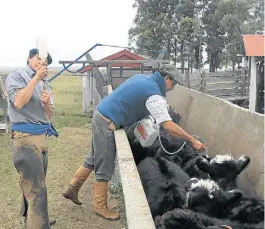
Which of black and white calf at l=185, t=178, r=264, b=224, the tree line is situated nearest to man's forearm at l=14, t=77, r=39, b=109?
black and white calf at l=185, t=178, r=264, b=224

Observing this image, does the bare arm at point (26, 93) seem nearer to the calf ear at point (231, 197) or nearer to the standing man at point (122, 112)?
the standing man at point (122, 112)

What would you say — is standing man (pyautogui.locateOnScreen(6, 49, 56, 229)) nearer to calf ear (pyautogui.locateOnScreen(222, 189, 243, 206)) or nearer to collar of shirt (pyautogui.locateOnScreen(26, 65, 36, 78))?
A: collar of shirt (pyautogui.locateOnScreen(26, 65, 36, 78))

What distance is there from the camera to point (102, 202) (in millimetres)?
5258

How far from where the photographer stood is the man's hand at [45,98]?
172 inches

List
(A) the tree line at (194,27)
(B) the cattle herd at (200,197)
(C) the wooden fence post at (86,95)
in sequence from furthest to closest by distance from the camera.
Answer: (A) the tree line at (194,27), (C) the wooden fence post at (86,95), (B) the cattle herd at (200,197)

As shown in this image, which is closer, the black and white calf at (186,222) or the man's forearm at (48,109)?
the black and white calf at (186,222)

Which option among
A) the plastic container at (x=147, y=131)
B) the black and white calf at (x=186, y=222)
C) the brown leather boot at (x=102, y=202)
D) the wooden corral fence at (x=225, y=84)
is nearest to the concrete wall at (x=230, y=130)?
the plastic container at (x=147, y=131)

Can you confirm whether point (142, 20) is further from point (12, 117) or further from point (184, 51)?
point (12, 117)

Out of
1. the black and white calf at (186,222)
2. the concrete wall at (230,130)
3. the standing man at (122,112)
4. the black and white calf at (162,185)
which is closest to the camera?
the black and white calf at (186,222)

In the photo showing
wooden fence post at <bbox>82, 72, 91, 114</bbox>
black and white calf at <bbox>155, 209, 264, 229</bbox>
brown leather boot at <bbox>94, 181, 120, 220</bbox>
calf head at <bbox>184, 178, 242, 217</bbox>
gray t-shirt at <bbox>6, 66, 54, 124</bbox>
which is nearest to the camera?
black and white calf at <bbox>155, 209, 264, 229</bbox>

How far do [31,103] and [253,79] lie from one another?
13695mm

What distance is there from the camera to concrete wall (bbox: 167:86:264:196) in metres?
4.41

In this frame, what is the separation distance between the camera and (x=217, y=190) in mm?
3533

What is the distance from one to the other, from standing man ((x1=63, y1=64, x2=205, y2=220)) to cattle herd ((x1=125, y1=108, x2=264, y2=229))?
0.40m
